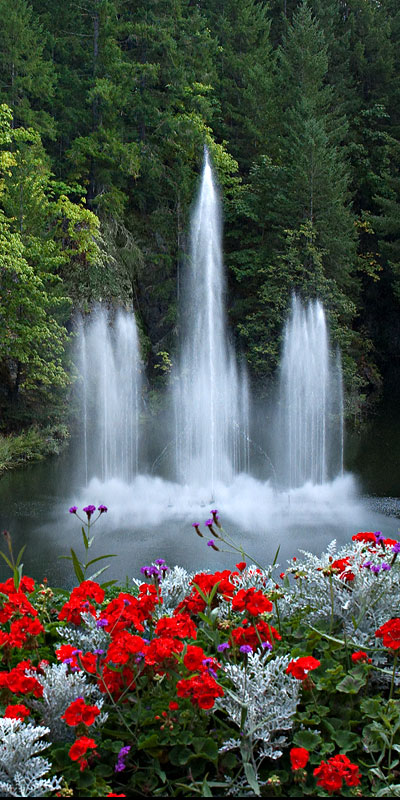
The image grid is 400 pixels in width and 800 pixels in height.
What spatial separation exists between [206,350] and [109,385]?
3.64m

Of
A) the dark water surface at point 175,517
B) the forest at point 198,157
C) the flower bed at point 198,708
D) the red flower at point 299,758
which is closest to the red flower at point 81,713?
the flower bed at point 198,708

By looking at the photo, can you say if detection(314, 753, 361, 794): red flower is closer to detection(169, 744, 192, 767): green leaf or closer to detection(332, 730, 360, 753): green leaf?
detection(332, 730, 360, 753): green leaf

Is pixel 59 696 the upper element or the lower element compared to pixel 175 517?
upper

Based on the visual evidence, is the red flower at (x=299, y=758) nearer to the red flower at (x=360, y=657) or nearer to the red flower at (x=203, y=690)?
the red flower at (x=203, y=690)

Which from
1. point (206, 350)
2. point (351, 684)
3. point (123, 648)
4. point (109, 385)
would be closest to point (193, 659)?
point (123, 648)

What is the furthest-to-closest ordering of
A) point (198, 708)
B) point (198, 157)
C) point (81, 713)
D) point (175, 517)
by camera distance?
point (198, 157) < point (175, 517) < point (198, 708) < point (81, 713)

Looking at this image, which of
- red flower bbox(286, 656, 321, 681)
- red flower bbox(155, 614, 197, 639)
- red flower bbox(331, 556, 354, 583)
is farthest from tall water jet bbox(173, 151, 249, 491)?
red flower bbox(286, 656, 321, 681)

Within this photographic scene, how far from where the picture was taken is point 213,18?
74.9 ft

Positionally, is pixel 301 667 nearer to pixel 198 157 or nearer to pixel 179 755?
pixel 179 755

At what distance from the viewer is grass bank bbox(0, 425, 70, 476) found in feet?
38.5

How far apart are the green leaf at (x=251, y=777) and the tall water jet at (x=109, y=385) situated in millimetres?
11642

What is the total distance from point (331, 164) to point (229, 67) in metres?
5.96

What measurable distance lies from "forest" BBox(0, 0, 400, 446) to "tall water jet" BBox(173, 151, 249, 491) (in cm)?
45

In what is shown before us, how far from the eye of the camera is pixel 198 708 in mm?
1800
